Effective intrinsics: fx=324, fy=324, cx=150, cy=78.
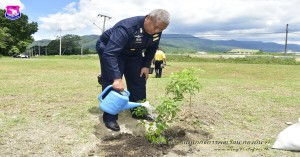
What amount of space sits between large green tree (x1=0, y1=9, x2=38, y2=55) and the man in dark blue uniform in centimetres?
7010

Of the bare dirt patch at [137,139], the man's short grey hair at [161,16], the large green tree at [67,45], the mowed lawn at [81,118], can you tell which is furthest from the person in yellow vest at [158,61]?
the large green tree at [67,45]

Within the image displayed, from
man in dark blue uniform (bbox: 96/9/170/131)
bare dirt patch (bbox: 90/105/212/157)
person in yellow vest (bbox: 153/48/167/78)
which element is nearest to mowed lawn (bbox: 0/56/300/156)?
bare dirt patch (bbox: 90/105/212/157)

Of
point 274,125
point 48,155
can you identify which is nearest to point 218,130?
point 274,125

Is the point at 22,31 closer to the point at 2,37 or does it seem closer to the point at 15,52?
the point at 15,52

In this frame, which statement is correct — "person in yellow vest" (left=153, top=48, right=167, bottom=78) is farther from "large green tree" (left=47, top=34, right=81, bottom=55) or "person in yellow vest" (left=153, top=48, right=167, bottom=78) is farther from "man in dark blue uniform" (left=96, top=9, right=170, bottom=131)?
"large green tree" (left=47, top=34, right=81, bottom=55)

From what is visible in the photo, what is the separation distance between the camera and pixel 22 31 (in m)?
77.6

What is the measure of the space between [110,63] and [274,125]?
130 inches

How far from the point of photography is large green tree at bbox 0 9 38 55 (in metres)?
72.7

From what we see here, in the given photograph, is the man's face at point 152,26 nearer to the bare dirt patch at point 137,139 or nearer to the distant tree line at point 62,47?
the bare dirt patch at point 137,139

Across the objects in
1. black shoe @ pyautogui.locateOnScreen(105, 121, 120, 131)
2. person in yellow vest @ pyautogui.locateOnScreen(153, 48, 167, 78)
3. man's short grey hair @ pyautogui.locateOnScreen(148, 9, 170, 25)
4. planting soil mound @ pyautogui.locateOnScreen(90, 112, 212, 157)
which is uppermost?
man's short grey hair @ pyautogui.locateOnScreen(148, 9, 170, 25)

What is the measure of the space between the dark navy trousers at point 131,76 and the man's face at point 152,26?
770 millimetres

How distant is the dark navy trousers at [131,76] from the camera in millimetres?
4969

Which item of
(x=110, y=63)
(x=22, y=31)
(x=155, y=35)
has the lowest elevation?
(x=110, y=63)

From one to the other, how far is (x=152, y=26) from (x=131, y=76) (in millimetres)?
1285
